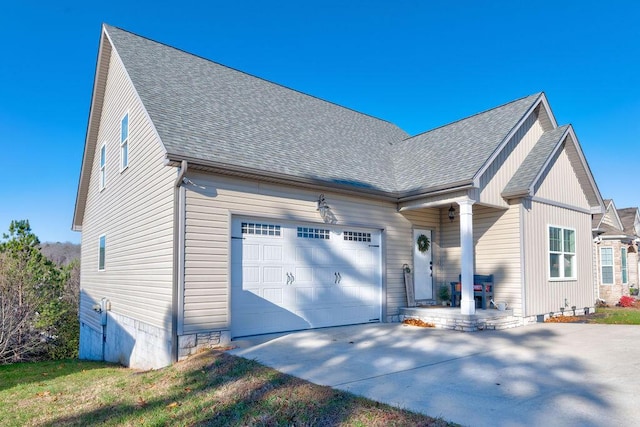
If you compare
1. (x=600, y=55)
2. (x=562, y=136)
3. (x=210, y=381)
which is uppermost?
(x=600, y=55)

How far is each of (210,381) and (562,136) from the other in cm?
1017

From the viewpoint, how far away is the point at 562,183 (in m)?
11.5

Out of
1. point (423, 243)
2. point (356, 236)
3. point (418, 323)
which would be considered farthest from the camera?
point (423, 243)

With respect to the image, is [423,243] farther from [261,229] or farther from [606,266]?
[606,266]

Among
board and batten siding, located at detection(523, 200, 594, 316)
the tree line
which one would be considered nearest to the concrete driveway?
board and batten siding, located at detection(523, 200, 594, 316)

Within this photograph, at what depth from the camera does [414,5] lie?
627 inches

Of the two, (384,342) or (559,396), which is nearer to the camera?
(559,396)

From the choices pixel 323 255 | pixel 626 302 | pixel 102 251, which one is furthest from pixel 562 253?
pixel 102 251

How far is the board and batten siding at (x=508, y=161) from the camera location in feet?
31.4

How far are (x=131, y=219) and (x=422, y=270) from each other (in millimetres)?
7160

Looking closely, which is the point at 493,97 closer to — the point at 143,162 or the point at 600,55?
the point at 600,55

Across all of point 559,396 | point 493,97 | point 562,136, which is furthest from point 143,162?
point 493,97

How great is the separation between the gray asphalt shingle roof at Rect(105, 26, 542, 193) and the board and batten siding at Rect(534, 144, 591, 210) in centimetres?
172

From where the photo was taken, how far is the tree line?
14.6 metres
